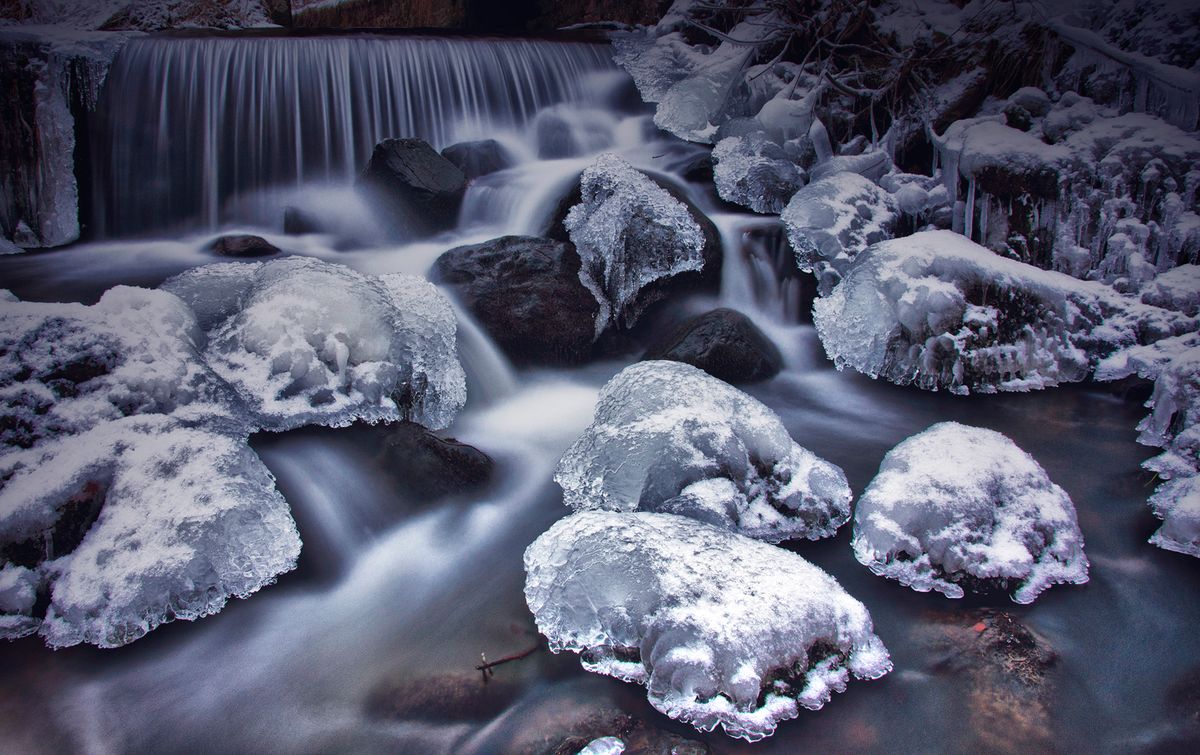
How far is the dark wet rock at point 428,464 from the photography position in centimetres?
302

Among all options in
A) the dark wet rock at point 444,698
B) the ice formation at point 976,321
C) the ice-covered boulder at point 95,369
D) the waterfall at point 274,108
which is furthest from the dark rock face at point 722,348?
the waterfall at point 274,108

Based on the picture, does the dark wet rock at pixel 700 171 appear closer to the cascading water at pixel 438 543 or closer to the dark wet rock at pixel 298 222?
the cascading water at pixel 438 543

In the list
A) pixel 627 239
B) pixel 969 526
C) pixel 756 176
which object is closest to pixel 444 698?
pixel 969 526

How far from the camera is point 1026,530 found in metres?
2.50

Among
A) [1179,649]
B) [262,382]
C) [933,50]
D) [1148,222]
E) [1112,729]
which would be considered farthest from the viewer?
[933,50]

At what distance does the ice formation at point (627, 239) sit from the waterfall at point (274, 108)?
237cm

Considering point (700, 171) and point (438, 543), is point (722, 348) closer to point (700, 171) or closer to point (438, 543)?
point (438, 543)

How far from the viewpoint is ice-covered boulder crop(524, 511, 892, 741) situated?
1.95m

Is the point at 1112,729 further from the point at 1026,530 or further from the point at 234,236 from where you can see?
the point at 234,236

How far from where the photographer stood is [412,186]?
496 centimetres

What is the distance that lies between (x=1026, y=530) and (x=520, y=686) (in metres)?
1.90

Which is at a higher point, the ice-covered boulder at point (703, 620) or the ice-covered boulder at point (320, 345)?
the ice-covered boulder at point (320, 345)

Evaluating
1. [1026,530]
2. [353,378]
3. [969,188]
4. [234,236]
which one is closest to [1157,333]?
[969,188]

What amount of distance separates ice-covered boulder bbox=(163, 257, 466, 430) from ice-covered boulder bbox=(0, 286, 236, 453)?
0.58 ft
